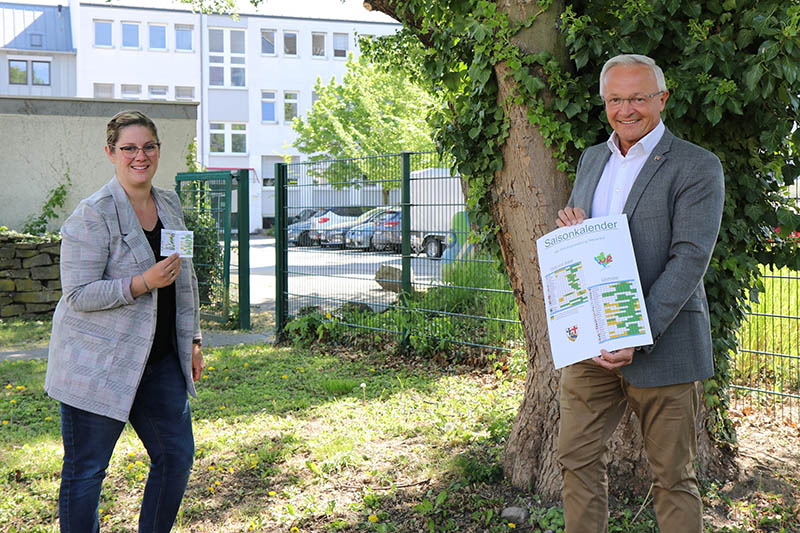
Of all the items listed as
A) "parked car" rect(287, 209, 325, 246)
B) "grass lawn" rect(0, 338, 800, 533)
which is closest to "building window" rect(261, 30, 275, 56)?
"parked car" rect(287, 209, 325, 246)

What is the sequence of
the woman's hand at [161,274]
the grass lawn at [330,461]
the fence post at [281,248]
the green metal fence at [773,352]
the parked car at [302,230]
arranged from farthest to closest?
1. the fence post at [281,248]
2. the parked car at [302,230]
3. the green metal fence at [773,352]
4. the grass lawn at [330,461]
5. the woman's hand at [161,274]

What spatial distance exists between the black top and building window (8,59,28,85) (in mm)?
46565

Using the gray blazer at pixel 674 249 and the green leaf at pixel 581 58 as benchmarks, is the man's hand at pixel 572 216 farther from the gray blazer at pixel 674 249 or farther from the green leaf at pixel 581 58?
the green leaf at pixel 581 58

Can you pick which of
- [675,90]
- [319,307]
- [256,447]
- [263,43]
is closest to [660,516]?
[675,90]

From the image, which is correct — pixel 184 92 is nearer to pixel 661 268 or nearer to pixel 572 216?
pixel 572 216

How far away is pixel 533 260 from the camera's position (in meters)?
3.84

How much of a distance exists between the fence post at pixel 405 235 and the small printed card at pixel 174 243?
15.6ft

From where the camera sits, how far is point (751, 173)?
388 cm

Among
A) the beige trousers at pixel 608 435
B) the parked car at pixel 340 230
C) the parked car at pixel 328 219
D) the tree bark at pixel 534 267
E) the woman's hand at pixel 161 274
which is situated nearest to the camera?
the beige trousers at pixel 608 435

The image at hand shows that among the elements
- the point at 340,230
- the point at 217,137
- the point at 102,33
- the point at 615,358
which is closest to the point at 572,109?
the point at 615,358

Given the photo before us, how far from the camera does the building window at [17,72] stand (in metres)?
43.5

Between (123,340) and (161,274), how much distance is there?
31 cm

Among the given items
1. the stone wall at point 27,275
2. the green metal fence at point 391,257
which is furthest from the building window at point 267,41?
the green metal fence at point 391,257

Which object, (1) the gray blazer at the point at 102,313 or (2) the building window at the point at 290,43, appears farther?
(2) the building window at the point at 290,43
